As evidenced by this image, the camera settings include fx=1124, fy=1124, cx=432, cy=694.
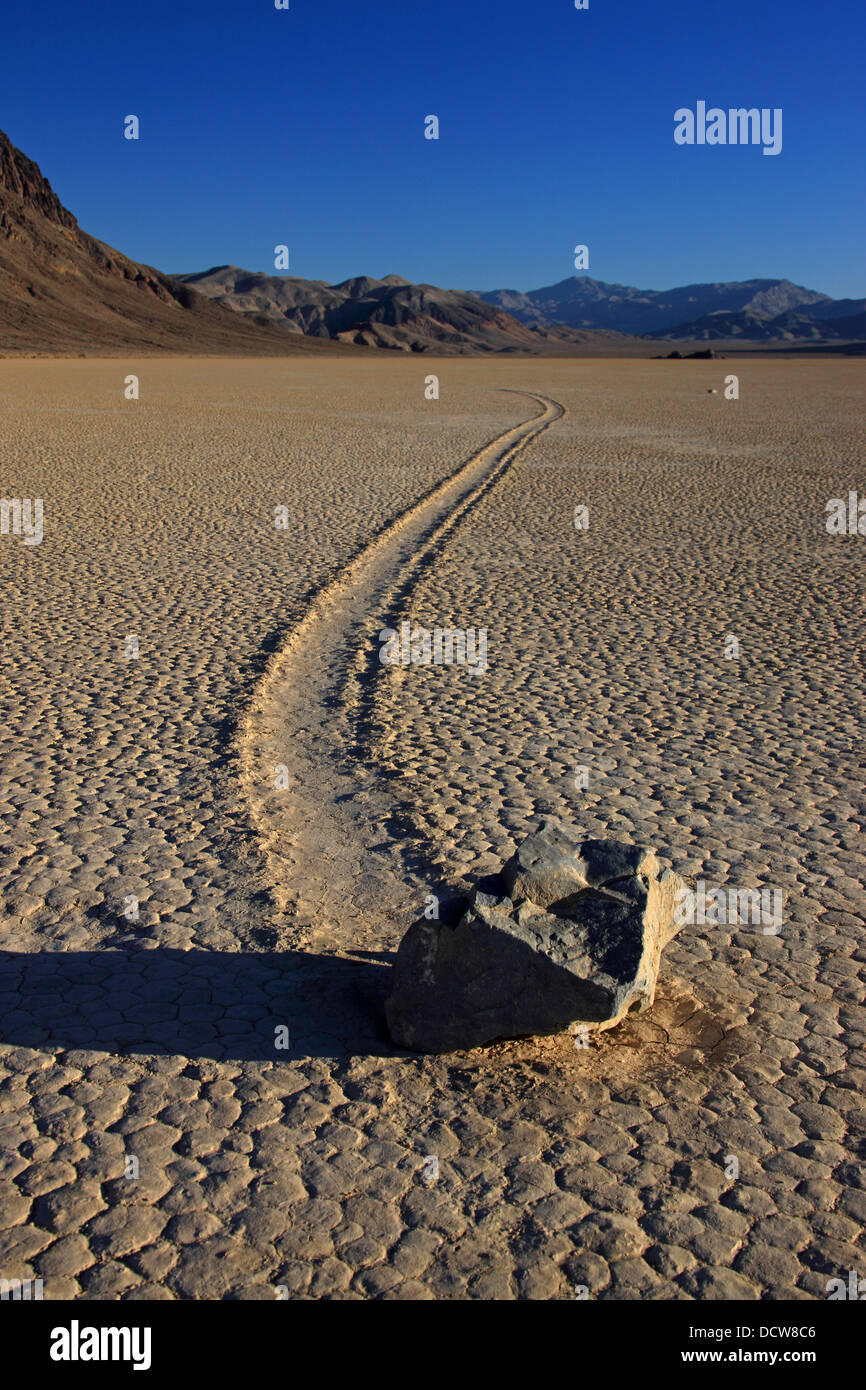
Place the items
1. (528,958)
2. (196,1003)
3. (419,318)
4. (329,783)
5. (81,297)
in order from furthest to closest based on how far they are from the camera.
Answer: (419,318), (81,297), (329,783), (196,1003), (528,958)

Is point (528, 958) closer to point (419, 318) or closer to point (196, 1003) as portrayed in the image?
point (196, 1003)

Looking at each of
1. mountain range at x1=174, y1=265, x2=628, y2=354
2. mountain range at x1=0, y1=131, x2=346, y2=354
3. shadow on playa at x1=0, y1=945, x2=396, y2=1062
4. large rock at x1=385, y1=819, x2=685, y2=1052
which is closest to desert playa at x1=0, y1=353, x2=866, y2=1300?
shadow on playa at x1=0, y1=945, x2=396, y2=1062

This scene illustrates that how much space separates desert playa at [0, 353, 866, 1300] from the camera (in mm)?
2828

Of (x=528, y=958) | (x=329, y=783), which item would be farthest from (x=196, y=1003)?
(x=329, y=783)

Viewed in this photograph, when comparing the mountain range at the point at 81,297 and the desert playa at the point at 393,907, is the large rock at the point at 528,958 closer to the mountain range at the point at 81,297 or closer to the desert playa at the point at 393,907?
the desert playa at the point at 393,907

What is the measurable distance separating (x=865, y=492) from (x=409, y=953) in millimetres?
13867

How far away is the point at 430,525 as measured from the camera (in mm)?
12680

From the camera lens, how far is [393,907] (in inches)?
173

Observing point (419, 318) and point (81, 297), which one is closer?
point (81, 297)

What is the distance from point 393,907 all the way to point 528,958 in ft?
3.92

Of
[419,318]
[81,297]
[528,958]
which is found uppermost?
[419,318]

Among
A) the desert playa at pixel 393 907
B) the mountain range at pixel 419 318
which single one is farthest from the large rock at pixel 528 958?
the mountain range at pixel 419 318

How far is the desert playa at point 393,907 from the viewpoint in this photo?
2.83 meters
